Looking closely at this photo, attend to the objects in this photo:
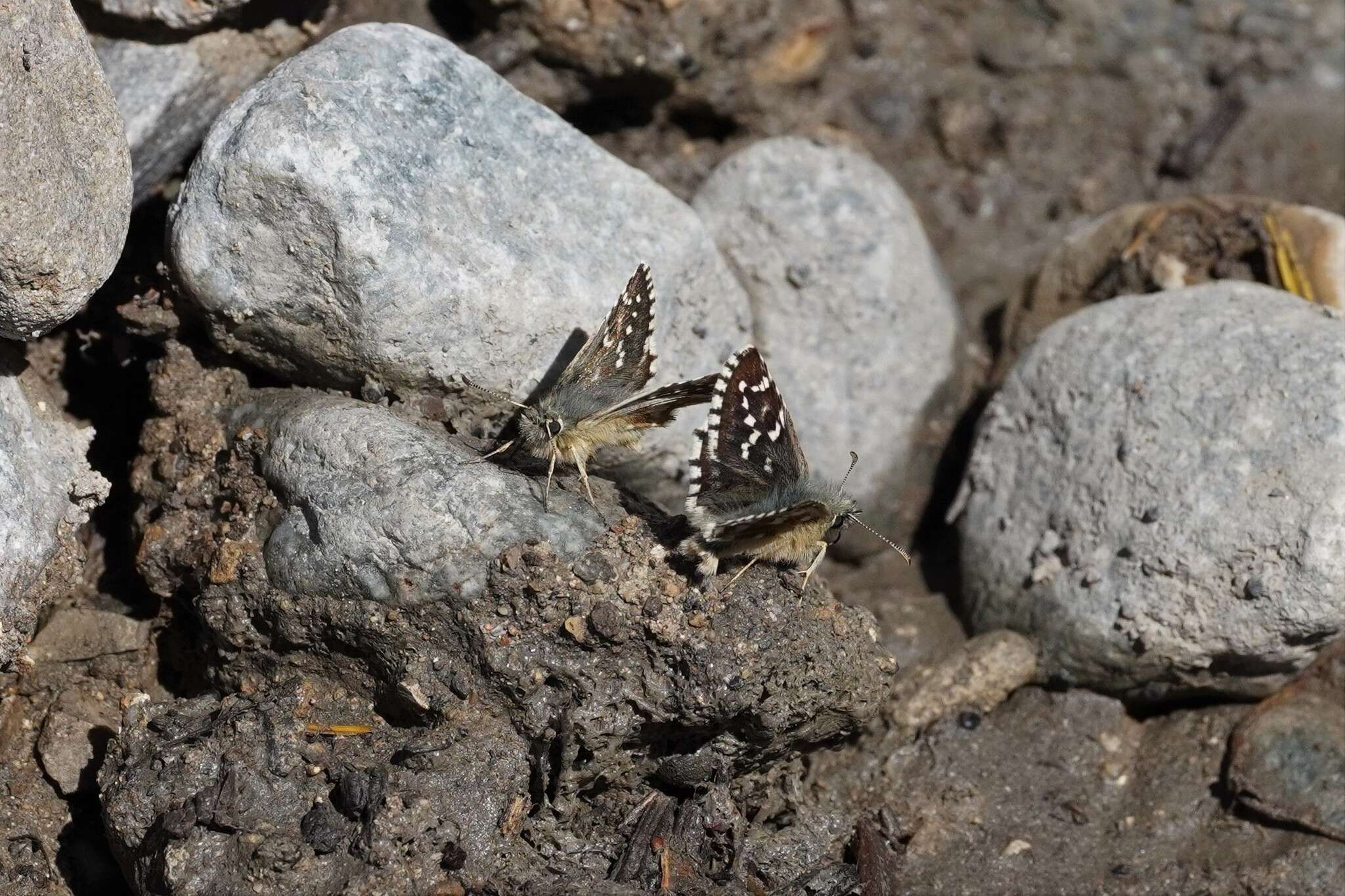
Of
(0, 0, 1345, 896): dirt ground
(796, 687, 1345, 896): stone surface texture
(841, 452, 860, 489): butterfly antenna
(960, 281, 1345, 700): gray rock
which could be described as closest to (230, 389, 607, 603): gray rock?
(0, 0, 1345, 896): dirt ground

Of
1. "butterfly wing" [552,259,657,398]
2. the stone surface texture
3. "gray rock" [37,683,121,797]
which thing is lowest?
the stone surface texture

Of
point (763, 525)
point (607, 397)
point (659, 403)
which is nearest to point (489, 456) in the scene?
point (607, 397)

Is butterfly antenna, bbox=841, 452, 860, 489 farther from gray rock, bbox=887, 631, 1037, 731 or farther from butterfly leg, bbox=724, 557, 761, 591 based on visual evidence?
gray rock, bbox=887, 631, 1037, 731

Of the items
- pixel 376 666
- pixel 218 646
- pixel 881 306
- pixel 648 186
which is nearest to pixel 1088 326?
pixel 881 306

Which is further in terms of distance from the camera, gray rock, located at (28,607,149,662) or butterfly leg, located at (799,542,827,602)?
gray rock, located at (28,607,149,662)

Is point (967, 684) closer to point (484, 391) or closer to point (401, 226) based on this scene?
point (484, 391)

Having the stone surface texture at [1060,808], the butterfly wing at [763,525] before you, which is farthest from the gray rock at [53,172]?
the stone surface texture at [1060,808]
